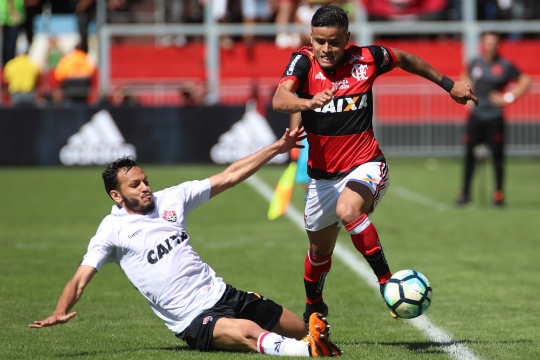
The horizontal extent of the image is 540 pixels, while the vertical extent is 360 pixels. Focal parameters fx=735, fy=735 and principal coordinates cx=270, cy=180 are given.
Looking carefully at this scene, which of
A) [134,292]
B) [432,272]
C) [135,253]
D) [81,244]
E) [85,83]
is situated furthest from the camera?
[85,83]

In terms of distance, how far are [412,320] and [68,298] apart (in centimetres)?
283

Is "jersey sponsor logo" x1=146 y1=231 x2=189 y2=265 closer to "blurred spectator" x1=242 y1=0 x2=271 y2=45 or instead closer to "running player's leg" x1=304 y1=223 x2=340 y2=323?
"running player's leg" x1=304 y1=223 x2=340 y2=323

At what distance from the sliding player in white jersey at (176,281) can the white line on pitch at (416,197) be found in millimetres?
7895

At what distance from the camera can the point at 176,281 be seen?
4738mm

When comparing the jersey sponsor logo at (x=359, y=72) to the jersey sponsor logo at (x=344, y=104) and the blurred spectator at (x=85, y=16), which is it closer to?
the jersey sponsor logo at (x=344, y=104)

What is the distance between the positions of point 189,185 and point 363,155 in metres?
1.27

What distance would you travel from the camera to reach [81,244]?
9.36 meters

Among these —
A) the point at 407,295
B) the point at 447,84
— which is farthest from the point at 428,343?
the point at 447,84

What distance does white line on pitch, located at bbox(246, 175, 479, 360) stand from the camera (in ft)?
15.9

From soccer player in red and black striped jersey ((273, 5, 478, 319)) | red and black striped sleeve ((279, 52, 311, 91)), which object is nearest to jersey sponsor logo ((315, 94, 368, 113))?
soccer player in red and black striped jersey ((273, 5, 478, 319))

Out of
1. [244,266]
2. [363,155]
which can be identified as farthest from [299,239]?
[363,155]

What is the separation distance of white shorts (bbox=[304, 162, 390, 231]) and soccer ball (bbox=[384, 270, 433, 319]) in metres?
0.68

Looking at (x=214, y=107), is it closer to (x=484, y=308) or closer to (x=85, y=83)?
(x=85, y=83)

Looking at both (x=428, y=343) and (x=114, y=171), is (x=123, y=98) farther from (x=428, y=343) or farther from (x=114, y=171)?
(x=428, y=343)
